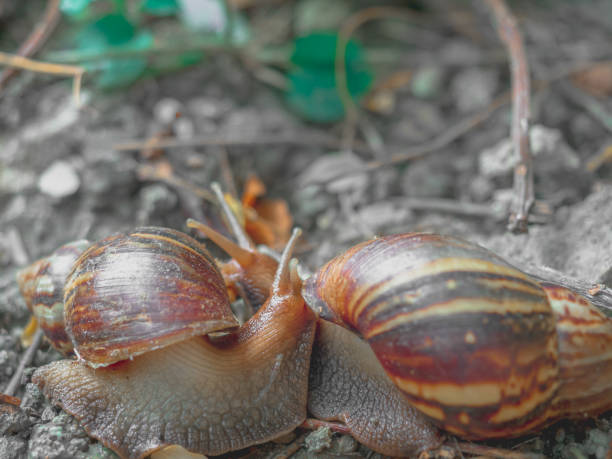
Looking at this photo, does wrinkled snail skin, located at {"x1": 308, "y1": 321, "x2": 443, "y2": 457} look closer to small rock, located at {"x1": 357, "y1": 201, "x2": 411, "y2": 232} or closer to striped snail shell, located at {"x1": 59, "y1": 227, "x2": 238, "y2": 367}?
striped snail shell, located at {"x1": 59, "y1": 227, "x2": 238, "y2": 367}

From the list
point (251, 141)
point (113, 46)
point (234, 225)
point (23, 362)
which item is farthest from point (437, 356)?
point (113, 46)

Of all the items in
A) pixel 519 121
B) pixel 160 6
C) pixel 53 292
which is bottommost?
pixel 53 292

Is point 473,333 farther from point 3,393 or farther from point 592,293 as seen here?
point 3,393

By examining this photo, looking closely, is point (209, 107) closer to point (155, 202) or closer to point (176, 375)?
point (155, 202)

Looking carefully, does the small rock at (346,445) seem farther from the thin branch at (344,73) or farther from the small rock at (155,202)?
the thin branch at (344,73)

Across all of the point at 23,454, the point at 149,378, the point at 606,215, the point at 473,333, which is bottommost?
the point at 23,454

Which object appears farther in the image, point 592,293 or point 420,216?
point 420,216

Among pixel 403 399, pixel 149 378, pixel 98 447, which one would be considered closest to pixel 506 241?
pixel 403 399
